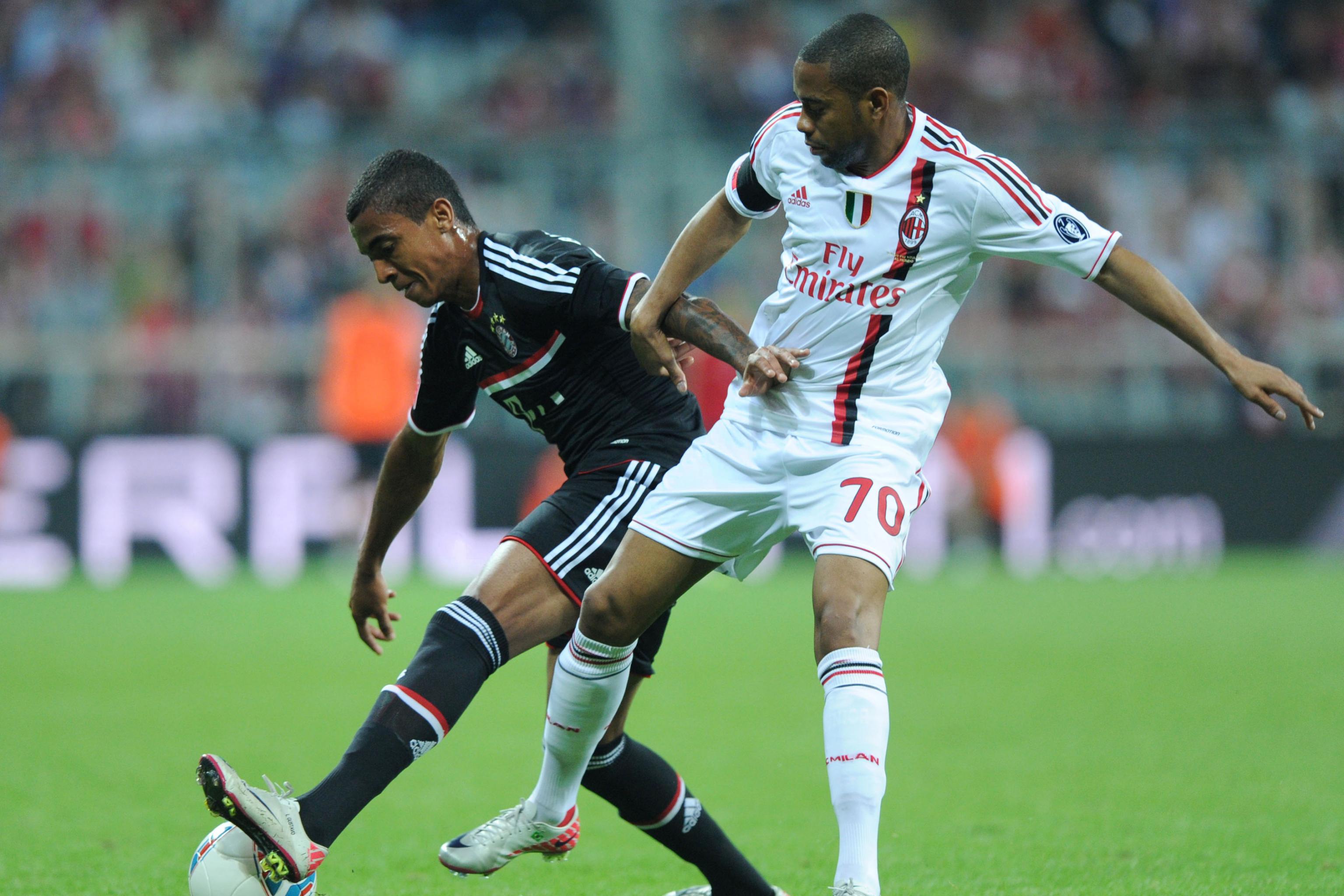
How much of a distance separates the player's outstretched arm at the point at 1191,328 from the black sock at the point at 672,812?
1751mm

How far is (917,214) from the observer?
402cm

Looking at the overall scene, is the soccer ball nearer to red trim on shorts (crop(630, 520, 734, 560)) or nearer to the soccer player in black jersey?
the soccer player in black jersey

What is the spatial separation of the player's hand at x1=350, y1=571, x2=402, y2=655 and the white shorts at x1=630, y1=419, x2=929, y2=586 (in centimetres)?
95

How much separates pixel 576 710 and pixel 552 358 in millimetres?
1001

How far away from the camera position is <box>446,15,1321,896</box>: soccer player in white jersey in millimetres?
3885

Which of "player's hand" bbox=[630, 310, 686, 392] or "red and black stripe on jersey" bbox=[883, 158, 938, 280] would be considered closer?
"red and black stripe on jersey" bbox=[883, 158, 938, 280]

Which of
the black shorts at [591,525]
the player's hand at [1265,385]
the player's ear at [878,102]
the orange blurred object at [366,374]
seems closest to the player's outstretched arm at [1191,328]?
the player's hand at [1265,385]

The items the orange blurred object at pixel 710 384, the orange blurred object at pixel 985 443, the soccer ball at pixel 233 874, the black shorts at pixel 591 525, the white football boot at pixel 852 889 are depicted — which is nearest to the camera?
the white football boot at pixel 852 889

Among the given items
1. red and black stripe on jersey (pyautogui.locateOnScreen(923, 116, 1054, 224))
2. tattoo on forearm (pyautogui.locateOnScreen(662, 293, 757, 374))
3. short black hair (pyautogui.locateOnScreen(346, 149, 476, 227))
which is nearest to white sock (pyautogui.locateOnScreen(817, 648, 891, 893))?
tattoo on forearm (pyautogui.locateOnScreen(662, 293, 757, 374))

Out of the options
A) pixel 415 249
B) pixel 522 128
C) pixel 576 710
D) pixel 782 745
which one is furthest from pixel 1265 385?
pixel 522 128

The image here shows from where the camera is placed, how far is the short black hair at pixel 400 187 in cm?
417

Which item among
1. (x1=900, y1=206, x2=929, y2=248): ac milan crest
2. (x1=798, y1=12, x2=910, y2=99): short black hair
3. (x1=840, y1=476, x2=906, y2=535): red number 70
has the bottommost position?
(x1=840, y1=476, x2=906, y2=535): red number 70

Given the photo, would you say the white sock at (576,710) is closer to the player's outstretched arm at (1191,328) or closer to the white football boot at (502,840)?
the white football boot at (502,840)

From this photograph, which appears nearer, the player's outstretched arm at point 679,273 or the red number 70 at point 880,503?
the red number 70 at point 880,503
